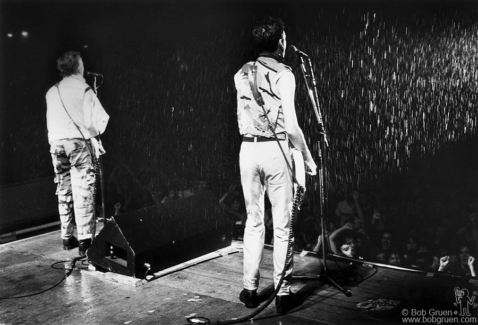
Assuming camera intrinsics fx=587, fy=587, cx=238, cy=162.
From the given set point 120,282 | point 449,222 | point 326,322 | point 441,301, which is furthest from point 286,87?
point 449,222

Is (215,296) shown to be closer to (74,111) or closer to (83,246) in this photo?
(83,246)

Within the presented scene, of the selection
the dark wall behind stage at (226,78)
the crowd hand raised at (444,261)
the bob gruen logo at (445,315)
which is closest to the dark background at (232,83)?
the dark wall behind stage at (226,78)

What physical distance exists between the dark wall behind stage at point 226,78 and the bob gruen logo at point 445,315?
3953 millimetres

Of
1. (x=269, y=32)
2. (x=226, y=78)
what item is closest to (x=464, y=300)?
(x=269, y=32)

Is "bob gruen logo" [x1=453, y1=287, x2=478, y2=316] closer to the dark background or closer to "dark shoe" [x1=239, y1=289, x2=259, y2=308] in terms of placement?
"dark shoe" [x1=239, y1=289, x2=259, y2=308]

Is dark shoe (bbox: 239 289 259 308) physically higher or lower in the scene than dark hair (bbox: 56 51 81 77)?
lower

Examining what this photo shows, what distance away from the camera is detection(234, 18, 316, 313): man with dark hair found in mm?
3424

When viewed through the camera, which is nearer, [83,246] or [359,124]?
[83,246]

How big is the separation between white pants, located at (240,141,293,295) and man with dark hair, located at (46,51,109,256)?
1989mm

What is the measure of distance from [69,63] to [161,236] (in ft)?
5.69

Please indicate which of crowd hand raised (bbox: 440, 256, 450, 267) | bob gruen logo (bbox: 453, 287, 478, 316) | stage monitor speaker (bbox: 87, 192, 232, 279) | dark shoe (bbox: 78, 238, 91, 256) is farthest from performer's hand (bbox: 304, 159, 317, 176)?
crowd hand raised (bbox: 440, 256, 450, 267)

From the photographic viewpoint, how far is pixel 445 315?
11.4ft

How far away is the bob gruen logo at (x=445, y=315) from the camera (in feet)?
11.3

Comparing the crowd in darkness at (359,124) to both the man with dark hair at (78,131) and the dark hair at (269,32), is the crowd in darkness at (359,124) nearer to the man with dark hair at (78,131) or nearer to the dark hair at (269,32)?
the man with dark hair at (78,131)
